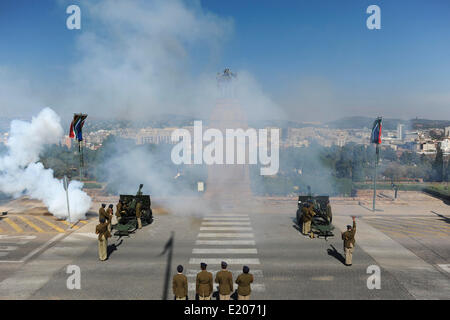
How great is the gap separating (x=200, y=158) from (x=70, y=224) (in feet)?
51.4

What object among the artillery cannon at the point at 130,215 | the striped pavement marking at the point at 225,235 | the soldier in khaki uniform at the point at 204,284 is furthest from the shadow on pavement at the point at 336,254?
the artillery cannon at the point at 130,215

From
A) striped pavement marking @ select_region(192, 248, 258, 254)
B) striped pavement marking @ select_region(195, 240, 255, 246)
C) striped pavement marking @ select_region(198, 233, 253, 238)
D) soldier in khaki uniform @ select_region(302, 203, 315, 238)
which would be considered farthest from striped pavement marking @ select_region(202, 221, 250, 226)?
striped pavement marking @ select_region(192, 248, 258, 254)

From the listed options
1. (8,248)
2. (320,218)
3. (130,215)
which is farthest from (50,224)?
(320,218)

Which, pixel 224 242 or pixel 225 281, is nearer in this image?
pixel 225 281

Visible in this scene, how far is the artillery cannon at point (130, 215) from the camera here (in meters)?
A: 13.9

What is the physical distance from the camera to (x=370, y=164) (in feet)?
157

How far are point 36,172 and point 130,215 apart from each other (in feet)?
23.5

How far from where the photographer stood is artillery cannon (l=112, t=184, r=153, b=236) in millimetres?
13905

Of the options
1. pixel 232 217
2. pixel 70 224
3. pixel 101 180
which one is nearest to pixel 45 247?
pixel 70 224

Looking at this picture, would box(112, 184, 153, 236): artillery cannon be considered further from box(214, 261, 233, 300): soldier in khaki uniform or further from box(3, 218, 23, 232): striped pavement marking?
box(214, 261, 233, 300): soldier in khaki uniform

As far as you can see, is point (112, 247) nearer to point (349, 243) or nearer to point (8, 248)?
point (8, 248)

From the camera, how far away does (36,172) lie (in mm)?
17953

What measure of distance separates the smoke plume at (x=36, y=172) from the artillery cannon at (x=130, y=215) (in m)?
3.07
